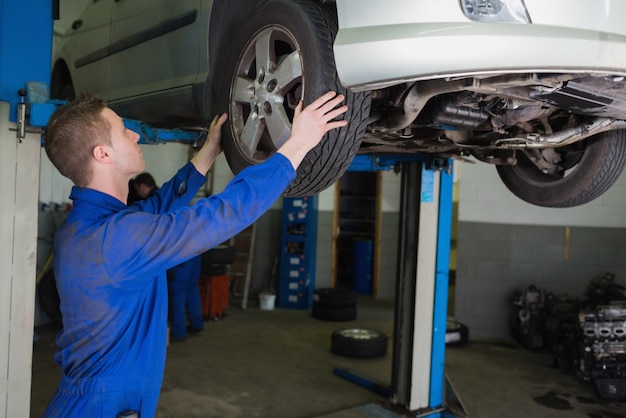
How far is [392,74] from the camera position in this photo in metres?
1.42

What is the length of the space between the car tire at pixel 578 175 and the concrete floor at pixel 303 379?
204cm

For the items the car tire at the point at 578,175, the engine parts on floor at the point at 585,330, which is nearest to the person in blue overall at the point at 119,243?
the car tire at the point at 578,175

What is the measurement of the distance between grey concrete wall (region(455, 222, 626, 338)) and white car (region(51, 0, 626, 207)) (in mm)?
3503

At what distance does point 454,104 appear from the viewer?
196cm

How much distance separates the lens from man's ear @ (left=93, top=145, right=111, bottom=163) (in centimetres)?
146

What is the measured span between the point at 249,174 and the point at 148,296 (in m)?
0.47

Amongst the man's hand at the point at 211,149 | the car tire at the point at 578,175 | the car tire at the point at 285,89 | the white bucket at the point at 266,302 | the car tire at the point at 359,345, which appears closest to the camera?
the car tire at the point at 285,89

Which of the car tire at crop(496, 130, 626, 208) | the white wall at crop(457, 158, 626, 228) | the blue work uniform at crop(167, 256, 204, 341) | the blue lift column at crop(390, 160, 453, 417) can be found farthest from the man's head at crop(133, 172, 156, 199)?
the white wall at crop(457, 158, 626, 228)

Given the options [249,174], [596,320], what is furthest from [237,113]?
[596,320]

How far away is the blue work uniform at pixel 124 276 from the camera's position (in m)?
1.33

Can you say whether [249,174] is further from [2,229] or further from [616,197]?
[616,197]

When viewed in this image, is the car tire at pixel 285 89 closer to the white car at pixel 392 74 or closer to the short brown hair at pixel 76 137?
the white car at pixel 392 74

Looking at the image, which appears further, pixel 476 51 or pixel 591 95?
pixel 591 95

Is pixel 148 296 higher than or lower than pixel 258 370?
higher
